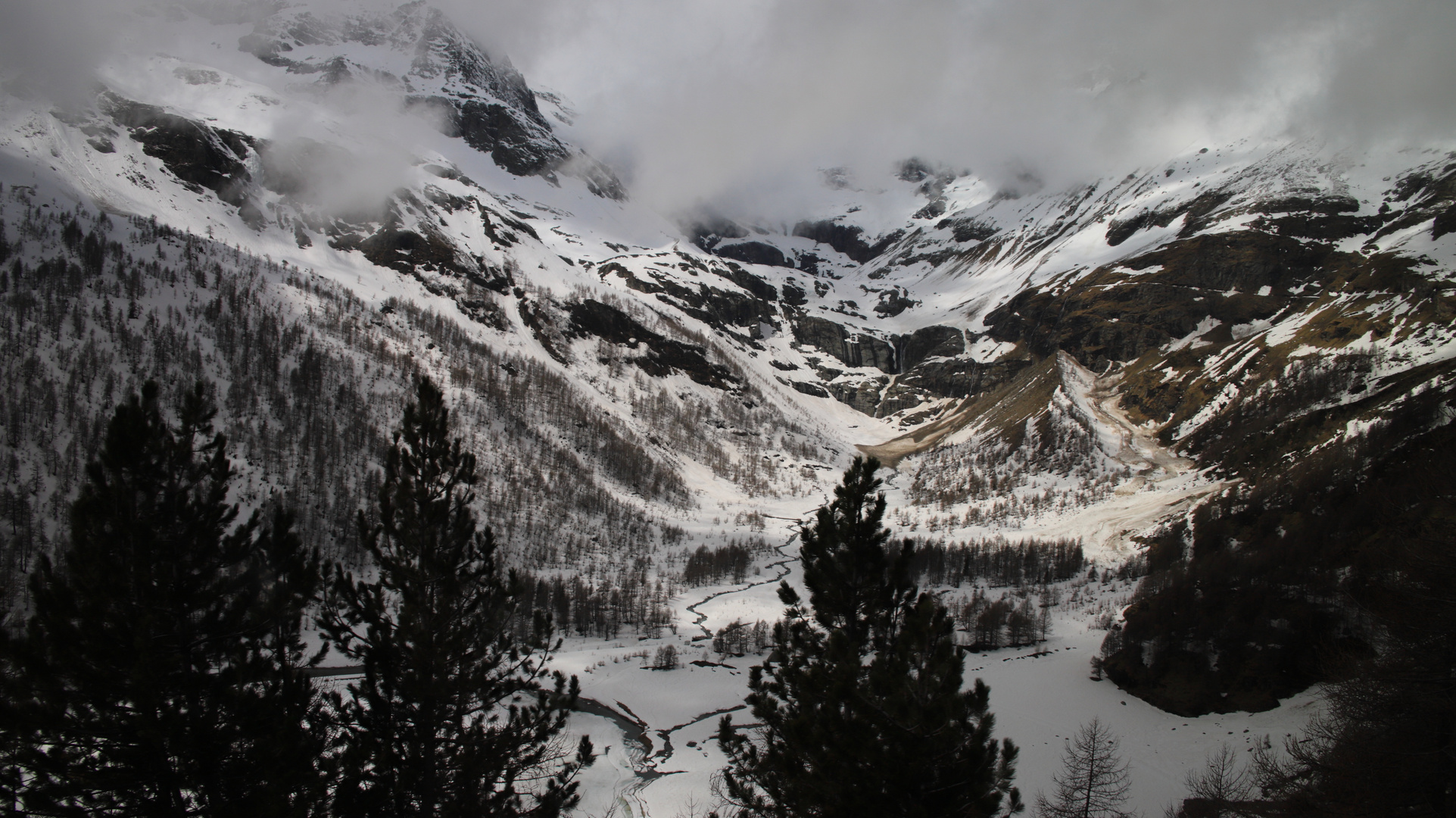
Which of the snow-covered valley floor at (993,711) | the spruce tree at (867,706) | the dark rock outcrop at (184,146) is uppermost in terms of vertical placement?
the dark rock outcrop at (184,146)

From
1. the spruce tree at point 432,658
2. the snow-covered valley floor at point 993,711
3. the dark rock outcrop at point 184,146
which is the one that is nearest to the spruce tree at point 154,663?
the spruce tree at point 432,658

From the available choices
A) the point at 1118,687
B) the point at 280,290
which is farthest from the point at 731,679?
the point at 280,290

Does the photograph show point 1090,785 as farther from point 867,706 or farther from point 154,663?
point 154,663

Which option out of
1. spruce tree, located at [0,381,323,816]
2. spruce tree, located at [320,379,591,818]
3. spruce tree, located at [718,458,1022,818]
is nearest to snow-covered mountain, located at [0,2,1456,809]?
spruce tree, located at [718,458,1022,818]

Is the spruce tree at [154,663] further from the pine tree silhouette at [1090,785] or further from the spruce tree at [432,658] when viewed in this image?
the pine tree silhouette at [1090,785]

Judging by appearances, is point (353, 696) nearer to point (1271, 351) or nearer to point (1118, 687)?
point (1118, 687)

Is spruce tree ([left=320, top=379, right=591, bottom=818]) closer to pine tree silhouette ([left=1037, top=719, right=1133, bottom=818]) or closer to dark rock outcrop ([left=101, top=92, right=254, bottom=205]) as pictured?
pine tree silhouette ([left=1037, top=719, right=1133, bottom=818])
